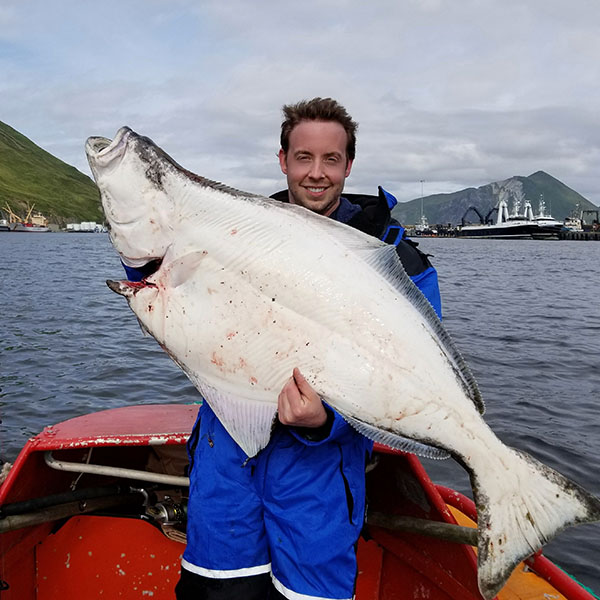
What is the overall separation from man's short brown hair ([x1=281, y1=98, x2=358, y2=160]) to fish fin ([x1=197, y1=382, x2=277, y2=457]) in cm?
148

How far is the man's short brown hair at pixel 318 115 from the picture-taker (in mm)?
2973

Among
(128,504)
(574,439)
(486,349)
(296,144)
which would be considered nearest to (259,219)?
(296,144)

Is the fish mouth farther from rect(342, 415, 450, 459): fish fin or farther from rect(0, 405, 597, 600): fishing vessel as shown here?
rect(0, 405, 597, 600): fishing vessel

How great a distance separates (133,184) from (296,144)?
Result: 99 cm

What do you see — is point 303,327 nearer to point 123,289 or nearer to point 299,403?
point 299,403

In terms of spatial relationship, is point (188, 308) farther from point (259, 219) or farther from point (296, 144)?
point (296, 144)

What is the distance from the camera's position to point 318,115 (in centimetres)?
297

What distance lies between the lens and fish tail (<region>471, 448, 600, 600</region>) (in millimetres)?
2115

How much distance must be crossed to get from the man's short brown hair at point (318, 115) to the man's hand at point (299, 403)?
1482 mm

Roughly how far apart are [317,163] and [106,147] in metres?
1.07

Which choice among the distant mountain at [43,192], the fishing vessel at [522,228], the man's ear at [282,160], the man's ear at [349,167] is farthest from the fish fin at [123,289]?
the distant mountain at [43,192]

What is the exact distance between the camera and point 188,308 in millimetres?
2346

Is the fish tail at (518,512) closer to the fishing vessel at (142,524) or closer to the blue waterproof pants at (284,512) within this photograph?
the blue waterproof pants at (284,512)

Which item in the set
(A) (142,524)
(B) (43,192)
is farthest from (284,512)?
(B) (43,192)
